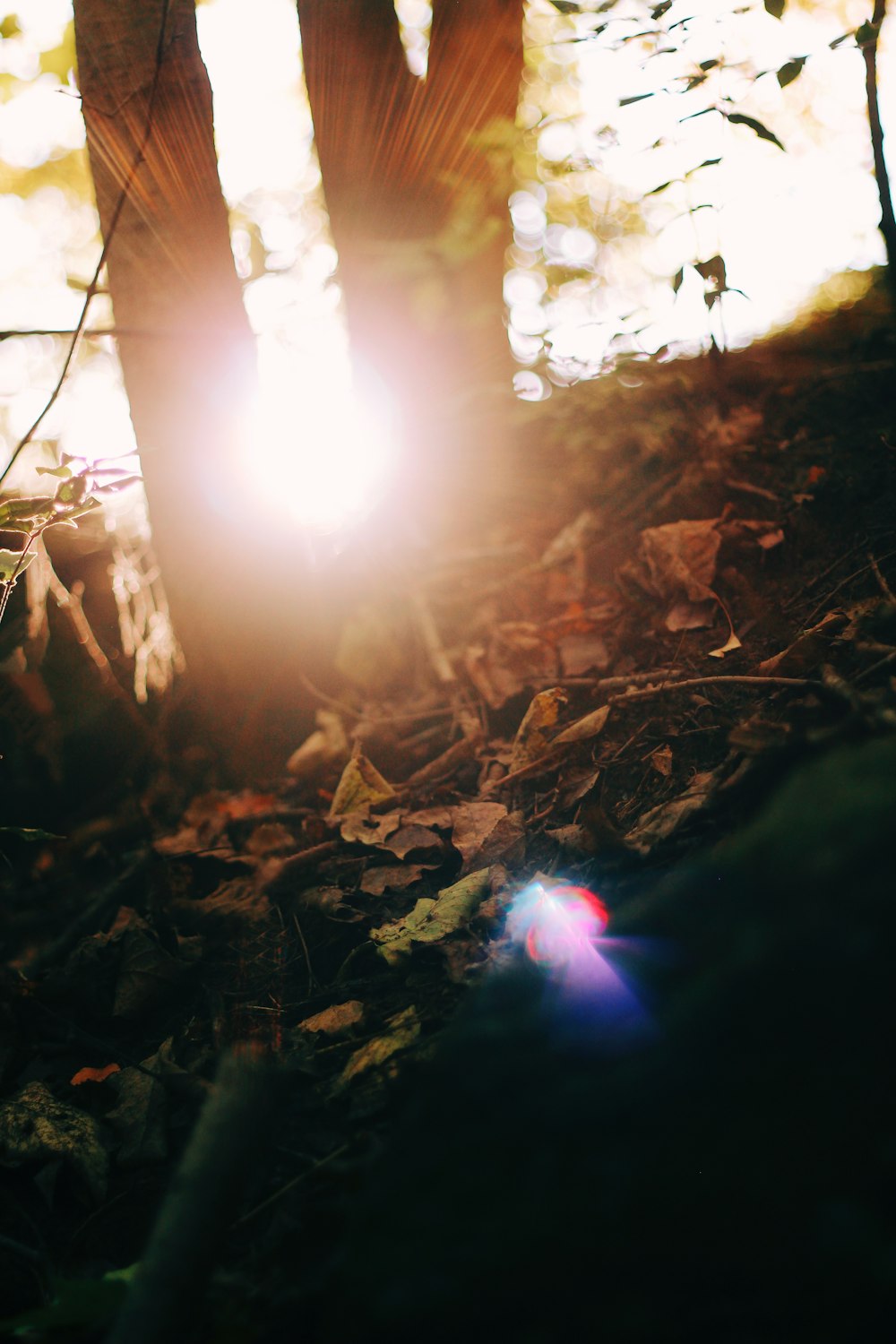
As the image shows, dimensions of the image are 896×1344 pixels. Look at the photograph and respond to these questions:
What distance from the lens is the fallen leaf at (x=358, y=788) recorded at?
7.54ft

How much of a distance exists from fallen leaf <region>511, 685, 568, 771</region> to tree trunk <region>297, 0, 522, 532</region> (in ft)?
5.97

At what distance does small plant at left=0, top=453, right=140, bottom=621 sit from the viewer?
1.66m

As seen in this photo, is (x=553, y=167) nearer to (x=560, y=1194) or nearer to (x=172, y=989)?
(x=172, y=989)

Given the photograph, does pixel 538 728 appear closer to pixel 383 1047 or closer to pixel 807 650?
pixel 807 650

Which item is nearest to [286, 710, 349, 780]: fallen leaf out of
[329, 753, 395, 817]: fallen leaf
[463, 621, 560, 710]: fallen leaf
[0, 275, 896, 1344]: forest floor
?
[0, 275, 896, 1344]: forest floor

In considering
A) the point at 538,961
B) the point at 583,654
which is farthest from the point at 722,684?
the point at 538,961

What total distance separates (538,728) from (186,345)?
1.79 metres

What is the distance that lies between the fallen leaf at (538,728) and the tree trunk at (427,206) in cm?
182

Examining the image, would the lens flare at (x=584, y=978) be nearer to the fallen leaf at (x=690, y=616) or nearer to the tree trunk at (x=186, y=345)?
the fallen leaf at (x=690, y=616)

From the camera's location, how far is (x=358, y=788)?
92.4 inches

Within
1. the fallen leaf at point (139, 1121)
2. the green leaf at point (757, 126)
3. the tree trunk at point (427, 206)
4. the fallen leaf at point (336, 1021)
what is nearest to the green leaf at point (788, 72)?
the green leaf at point (757, 126)

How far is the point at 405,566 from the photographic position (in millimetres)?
3410

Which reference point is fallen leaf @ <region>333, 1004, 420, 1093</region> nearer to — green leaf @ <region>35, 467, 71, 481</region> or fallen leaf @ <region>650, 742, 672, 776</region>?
fallen leaf @ <region>650, 742, 672, 776</region>

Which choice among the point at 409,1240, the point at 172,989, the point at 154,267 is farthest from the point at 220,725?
the point at 409,1240
